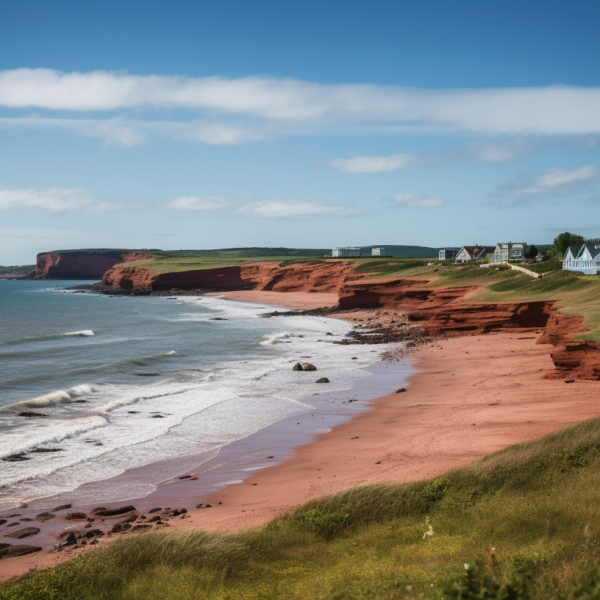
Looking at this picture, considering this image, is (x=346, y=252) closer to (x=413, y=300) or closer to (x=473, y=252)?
(x=473, y=252)

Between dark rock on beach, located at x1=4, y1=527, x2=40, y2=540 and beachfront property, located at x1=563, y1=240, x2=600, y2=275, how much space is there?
2828 inches

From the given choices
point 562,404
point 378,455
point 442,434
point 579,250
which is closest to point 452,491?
point 378,455

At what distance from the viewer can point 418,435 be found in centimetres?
1967

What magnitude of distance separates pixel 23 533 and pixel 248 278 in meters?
114

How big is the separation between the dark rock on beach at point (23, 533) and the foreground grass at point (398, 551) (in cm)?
399

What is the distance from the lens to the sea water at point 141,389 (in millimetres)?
19094

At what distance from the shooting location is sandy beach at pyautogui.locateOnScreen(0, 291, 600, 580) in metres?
14.3

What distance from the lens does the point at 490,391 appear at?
26.0 metres

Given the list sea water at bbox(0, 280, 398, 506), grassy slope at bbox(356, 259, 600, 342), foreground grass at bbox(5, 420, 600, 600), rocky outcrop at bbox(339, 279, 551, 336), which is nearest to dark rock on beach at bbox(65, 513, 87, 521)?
sea water at bbox(0, 280, 398, 506)

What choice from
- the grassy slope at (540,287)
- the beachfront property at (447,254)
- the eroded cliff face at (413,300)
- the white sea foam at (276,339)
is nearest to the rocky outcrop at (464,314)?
the eroded cliff face at (413,300)

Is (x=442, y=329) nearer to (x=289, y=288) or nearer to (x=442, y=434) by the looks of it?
(x=442, y=434)

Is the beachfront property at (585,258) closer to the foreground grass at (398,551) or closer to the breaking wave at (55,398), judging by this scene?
the breaking wave at (55,398)

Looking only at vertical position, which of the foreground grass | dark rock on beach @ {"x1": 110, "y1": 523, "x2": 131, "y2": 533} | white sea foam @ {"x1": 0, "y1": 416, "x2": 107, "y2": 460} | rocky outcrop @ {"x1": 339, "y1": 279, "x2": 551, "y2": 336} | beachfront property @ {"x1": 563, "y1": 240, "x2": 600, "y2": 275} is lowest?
white sea foam @ {"x1": 0, "y1": 416, "x2": 107, "y2": 460}

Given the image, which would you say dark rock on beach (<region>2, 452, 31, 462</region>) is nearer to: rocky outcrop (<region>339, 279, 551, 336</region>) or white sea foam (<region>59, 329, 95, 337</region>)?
rocky outcrop (<region>339, 279, 551, 336</region>)
